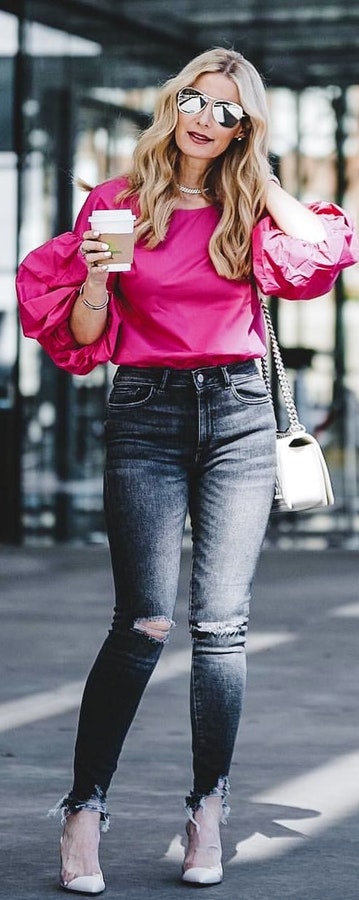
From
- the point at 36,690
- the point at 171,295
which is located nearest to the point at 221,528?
the point at 171,295

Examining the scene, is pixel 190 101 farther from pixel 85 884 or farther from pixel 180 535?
pixel 85 884

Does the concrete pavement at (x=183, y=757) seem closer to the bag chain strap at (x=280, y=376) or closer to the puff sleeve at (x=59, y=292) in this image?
the bag chain strap at (x=280, y=376)

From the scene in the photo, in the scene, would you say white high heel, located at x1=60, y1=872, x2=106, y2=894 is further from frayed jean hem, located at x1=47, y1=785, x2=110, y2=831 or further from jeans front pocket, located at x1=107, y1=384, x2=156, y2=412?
jeans front pocket, located at x1=107, y1=384, x2=156, y2=412

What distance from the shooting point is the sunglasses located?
3652 mm

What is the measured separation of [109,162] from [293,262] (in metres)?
9.41

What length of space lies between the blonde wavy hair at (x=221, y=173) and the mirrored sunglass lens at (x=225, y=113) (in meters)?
0.03

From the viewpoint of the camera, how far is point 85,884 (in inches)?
143

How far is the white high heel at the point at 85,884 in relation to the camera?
Answer: 12.0 feet

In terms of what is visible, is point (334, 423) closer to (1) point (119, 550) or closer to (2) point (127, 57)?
(2) point (127, 57)

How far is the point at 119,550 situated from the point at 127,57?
9990 millimetres

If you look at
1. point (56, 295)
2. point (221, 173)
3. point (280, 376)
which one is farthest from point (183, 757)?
point (221, 173)

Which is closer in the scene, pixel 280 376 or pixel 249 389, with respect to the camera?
pixel 249 389

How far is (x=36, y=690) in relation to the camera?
20.5 ft

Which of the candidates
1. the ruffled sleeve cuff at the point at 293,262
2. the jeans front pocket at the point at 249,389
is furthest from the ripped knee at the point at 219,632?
the ruffled sleeve cuff at the point at 293,262
